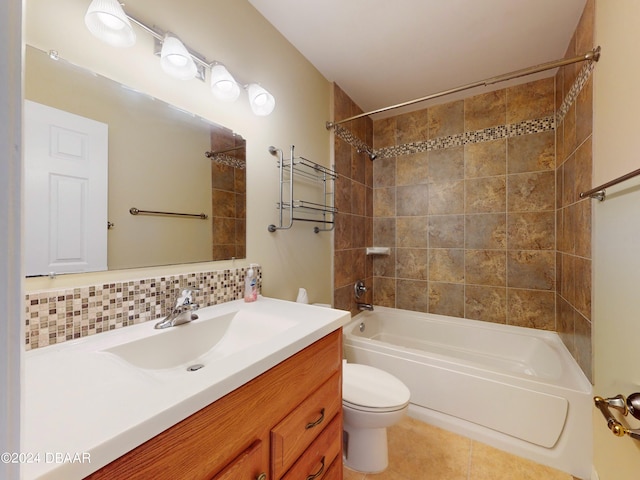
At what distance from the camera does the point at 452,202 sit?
2.39 metres

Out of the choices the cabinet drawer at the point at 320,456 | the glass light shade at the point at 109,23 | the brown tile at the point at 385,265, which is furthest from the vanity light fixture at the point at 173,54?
the brown tile at the point at 385,265

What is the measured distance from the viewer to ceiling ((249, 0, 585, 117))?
4.66 ft

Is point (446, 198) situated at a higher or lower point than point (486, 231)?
higher

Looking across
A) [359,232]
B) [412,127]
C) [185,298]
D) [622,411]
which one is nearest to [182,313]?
[185,298]

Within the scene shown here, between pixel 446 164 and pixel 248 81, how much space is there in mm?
1875

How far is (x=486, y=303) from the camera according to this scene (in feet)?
7.38

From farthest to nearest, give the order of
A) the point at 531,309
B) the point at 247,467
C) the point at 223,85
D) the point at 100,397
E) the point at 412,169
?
the point at 412,169 → the point at 531,309 → the point at 223,85 → the point at 247,467 → the point at 100,397

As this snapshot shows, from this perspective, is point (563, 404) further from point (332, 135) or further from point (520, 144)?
point (332, 135)

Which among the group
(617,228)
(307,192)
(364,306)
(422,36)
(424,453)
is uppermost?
(422,36)

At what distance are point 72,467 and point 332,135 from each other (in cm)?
213

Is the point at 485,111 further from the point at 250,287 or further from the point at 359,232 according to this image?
the point at 250,287

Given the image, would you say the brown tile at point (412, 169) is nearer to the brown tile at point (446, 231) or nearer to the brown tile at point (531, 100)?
the brown tile at point (446, 231)

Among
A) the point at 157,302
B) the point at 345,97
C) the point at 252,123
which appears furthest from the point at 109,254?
the point at 345,97

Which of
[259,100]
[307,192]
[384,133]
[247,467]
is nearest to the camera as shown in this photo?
[247,467]
